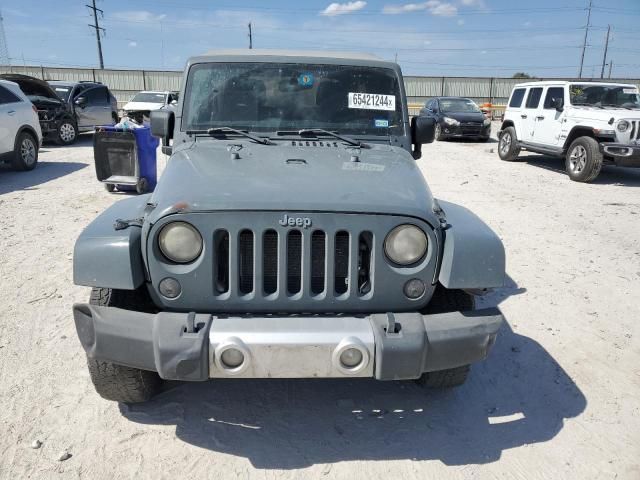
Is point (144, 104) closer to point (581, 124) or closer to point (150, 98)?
point (150, 98)

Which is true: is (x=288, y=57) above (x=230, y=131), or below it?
above

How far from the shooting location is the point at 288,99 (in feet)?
12.4

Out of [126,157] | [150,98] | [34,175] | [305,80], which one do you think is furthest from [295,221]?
[150,98]

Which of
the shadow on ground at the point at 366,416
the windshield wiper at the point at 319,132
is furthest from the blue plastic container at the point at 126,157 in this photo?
the shadow on ground at the point at 366,416

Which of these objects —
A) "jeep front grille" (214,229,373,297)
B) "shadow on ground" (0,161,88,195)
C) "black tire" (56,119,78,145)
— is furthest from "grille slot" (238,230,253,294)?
"black tire" (56,119,78,145)

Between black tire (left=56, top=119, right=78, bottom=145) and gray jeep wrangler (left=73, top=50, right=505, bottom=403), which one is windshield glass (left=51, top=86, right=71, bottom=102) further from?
gray jeep wrangler (left=73, top=50, right=505, bottom=403)

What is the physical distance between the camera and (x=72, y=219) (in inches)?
279

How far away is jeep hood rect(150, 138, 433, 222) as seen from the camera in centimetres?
255

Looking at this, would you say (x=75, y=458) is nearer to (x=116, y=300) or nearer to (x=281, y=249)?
(x=116, y=300)

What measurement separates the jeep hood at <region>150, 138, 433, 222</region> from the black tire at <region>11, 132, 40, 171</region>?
26.6 feet

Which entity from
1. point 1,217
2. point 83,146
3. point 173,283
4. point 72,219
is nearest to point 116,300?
point 173,283

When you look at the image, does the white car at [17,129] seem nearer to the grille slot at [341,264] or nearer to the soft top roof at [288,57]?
the soft top roof at [288,57]

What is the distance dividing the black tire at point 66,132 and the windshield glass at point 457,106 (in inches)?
470

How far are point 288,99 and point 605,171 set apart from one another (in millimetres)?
→ 11020
